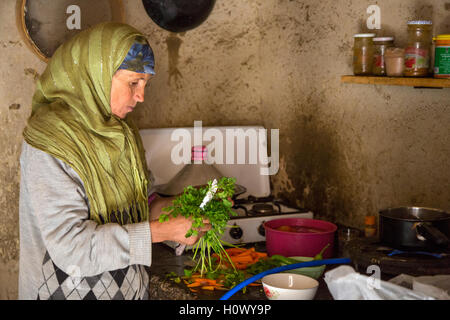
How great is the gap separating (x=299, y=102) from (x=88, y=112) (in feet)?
4.46

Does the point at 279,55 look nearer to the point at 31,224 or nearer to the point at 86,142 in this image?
the point at 86,142

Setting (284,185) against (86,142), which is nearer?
(86,142)

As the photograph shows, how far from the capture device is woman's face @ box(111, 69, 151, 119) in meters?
1.68

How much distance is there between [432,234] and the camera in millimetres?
1644

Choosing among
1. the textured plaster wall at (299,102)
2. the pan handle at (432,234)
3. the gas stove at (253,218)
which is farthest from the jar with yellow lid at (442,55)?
the gas stove at (253,218)

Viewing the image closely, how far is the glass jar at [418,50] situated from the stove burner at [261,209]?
86cm

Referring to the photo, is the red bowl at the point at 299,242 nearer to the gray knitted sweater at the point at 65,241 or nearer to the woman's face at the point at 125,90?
the gray knitted sweater at the point at 65,241

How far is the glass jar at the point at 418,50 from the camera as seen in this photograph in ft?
6.25

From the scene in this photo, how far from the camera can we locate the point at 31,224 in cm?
159

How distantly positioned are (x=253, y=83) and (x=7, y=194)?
139 centimetres

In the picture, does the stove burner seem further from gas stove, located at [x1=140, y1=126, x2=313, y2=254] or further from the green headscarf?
the green headscarf

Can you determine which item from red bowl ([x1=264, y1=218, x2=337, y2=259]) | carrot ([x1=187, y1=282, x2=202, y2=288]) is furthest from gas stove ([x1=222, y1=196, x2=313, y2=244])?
carrot ([x1=187, y1=282, x2=202, y2=288])
